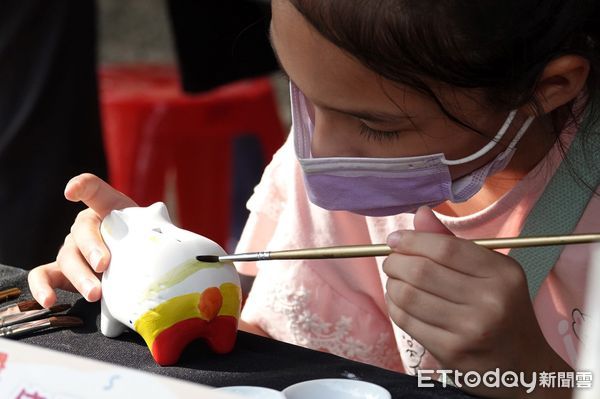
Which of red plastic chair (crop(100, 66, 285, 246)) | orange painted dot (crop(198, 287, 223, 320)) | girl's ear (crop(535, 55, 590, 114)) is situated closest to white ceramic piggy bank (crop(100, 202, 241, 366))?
orange painted dot (crop(198, 287, 223, 320))

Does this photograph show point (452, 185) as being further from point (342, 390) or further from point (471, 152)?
point (342, 390)

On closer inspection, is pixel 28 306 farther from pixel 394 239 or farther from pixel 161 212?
pixel 394 239

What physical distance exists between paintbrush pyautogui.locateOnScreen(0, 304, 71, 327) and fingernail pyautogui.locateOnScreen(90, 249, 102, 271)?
0.05 meters

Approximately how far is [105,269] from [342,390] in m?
0.26

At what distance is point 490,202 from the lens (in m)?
1.07

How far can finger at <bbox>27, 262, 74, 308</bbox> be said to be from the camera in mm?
863

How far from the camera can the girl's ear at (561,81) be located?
0.86m

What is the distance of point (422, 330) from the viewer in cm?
82

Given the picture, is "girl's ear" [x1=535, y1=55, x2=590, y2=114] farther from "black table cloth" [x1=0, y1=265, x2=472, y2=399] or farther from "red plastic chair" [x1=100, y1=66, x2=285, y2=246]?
"red plastic chair" [x1=100, y1=66, x2=285, y2=246]

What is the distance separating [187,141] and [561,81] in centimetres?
153

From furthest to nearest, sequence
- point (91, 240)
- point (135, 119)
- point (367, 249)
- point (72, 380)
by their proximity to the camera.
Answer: point (135, 119), point (91, 240), point (367, 249), point (72, 380)

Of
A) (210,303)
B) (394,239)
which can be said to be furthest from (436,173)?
(210,303)

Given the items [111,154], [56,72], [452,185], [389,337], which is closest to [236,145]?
[111,154]

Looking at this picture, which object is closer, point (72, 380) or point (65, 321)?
point (72, 380)
